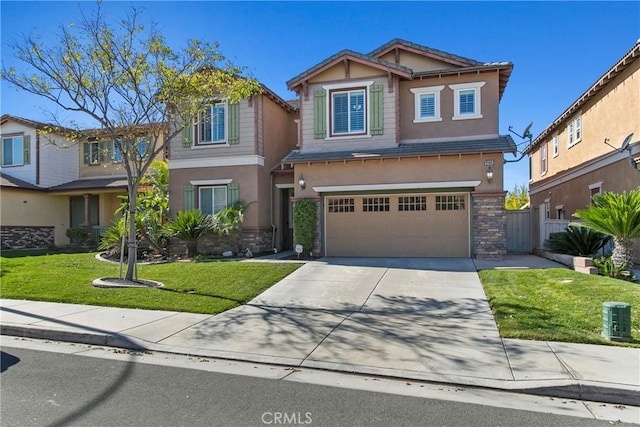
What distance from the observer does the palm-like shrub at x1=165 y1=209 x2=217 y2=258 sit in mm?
15891

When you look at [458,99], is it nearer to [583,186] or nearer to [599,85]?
[599,85]

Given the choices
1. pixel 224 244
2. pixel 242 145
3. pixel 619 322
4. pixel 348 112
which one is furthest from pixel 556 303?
pixel 242 145

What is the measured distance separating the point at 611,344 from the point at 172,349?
20.5 feet

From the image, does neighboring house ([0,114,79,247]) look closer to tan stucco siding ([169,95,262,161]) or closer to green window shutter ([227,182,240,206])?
tan stucco siding ([169,95,262,161])

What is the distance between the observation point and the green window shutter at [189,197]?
17719 millimetres

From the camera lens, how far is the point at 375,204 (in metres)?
15.5

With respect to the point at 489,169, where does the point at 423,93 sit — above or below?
above

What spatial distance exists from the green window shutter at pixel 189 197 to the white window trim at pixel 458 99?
10548 mm

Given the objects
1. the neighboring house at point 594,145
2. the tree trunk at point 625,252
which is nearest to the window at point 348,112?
the neighboring house at point 594,145

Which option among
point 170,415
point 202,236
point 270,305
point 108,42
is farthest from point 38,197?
point 170,415

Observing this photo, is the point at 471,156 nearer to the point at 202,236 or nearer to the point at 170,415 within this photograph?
the point at 202,236

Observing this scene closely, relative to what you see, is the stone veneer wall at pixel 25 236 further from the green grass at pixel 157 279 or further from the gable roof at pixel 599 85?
the gable roof at pixel 599 85

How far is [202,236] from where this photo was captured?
16.6 metres

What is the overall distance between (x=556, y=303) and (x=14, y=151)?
1047 inches
